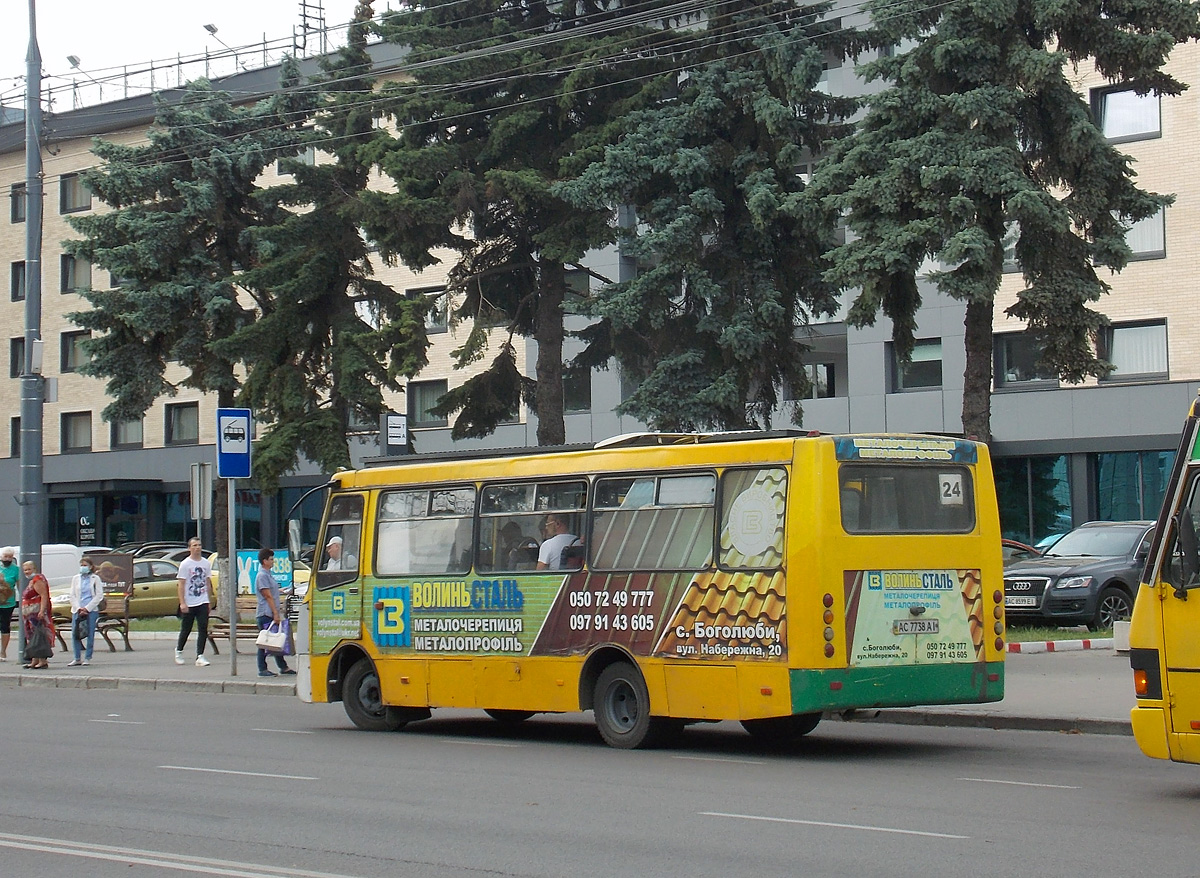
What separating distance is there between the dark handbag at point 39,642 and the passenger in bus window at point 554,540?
13030 millimetres

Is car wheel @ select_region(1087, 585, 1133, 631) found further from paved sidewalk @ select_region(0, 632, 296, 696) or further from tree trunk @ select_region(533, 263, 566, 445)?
paved sidewalk @ select_region(0, 632, 296, 696)

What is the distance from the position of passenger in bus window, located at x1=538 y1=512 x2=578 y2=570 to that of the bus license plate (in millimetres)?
3056

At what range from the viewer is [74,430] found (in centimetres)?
6031

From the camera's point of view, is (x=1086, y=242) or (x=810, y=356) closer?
→ (x=1086, y=242)

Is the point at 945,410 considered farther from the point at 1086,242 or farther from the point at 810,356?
the point at 1086,242

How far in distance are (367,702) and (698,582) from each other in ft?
15.4

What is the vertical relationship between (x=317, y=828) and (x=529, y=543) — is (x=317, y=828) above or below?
below

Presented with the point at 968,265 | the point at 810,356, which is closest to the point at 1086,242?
the point at 968,265

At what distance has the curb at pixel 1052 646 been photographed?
72.7 feet

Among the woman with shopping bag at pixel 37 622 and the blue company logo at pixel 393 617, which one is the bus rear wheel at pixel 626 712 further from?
the woman with shopping bag at pixel 37 622

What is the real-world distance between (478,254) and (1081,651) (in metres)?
12.3

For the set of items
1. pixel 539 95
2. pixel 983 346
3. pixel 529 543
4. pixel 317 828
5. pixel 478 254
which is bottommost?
pixel 317 828

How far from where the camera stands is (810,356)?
1706 inches

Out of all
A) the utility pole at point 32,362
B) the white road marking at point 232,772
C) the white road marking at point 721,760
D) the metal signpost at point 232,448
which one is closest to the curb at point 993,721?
the white road marking at point 721,760
